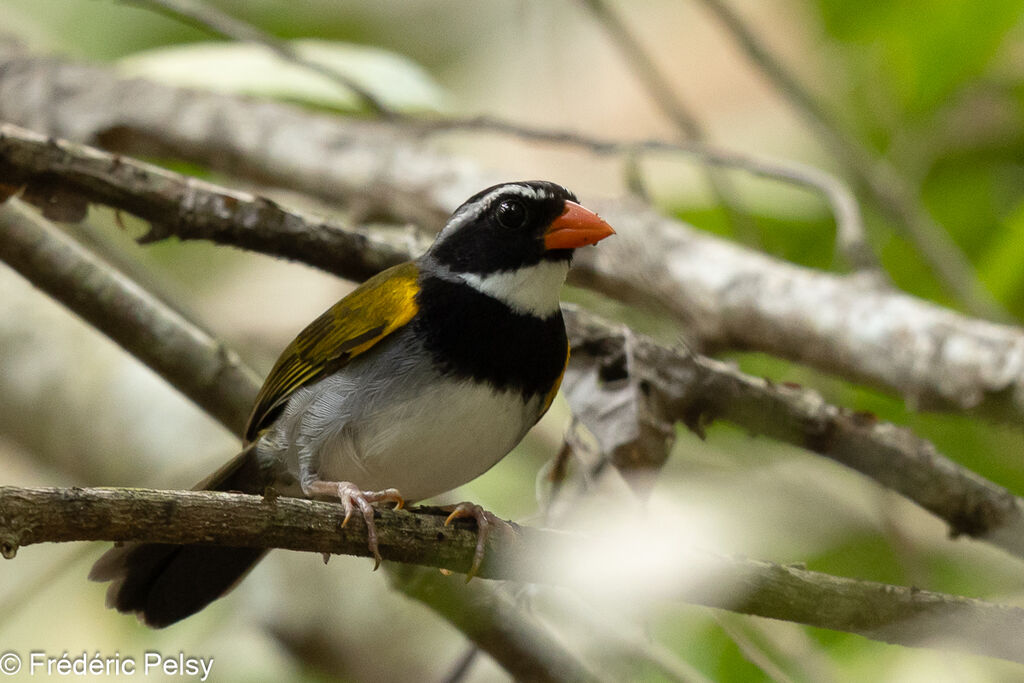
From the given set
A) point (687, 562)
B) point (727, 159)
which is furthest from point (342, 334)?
point (727, 159)

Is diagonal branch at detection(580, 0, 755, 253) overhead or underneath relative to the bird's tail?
overhead

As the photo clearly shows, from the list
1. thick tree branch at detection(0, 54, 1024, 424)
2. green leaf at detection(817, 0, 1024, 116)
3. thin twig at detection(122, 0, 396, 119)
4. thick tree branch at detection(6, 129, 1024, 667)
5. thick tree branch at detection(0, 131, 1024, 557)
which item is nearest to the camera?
thick tree branch at detection(6, 129, 1024, 667)

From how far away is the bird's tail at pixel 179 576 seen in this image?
3.03m

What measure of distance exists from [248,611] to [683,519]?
2.42 m

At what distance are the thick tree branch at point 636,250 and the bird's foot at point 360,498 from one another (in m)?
1.70

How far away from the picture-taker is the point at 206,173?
212 inches

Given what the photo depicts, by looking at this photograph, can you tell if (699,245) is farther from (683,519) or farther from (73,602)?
(73,602)

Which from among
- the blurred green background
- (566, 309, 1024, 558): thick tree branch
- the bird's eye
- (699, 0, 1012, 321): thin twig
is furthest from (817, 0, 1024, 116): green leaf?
the bird's eye

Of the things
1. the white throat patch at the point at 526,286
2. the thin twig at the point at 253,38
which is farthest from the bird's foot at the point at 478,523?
the thin twig at the point at 253,38

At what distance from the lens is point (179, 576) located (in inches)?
121

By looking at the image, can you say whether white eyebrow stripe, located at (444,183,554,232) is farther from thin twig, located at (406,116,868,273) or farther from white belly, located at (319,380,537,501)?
thin twig, located at (406,116,868,273)

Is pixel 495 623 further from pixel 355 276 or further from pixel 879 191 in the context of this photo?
pixel 879 191

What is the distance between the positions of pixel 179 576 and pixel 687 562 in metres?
1.54

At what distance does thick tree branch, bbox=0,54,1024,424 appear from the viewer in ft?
11.8
